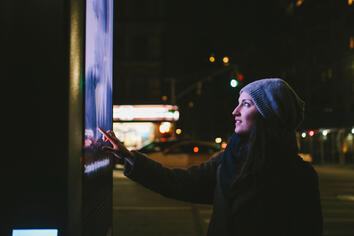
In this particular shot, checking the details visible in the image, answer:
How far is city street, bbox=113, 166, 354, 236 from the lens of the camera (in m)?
8.52

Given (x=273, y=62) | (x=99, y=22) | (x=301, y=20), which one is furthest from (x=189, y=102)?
(x=99, y=22)

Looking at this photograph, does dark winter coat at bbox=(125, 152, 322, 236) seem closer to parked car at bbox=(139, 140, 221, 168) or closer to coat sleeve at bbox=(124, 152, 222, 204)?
coat sleeve at bbox=(124, 152, 222, 204)

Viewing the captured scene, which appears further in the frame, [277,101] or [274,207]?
[277,101]

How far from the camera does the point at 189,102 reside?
166 feet

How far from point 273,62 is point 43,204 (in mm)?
42387

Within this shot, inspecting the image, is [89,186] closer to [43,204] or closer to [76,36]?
[43,204]

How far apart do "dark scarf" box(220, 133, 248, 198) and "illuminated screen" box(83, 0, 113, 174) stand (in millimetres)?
664

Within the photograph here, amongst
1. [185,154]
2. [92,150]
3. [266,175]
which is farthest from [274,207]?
[185,154]

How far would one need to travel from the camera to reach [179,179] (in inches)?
94.0

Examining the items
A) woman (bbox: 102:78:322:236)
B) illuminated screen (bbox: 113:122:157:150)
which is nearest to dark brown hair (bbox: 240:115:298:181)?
woman (bbox: 102:78:322:236)

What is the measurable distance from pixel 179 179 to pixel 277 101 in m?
0.69

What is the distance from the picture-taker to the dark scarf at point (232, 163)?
2025 mm

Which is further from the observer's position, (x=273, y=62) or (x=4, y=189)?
(x=273, y=62)

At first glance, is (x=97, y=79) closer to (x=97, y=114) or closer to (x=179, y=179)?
(x=97, y=114)
